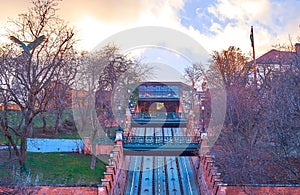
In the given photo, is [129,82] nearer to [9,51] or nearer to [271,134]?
[9,51]

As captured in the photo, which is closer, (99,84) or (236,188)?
(236,188)

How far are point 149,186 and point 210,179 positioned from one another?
4388 mm

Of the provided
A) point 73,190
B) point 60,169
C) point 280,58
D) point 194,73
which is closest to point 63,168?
point 60,169

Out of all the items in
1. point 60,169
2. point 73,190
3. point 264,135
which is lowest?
point 73,190

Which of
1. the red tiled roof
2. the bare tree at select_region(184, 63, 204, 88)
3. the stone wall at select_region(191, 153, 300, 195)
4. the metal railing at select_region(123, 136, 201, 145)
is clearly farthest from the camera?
the bare tree at select_region(184, 63, 204, 88)

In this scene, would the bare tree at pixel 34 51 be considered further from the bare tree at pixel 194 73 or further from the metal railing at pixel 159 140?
the bare tree at pixel 194 73

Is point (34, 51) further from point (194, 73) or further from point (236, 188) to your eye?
Answer: point (194, 73)

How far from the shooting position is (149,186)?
21156 mm

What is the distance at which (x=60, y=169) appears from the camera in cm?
2078

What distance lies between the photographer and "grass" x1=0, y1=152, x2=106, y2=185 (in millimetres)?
19250

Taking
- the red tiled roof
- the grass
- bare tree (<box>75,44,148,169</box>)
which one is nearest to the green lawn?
the grass

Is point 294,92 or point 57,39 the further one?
point 57,39

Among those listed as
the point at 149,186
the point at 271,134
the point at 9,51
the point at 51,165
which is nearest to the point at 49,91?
the point at 9,51

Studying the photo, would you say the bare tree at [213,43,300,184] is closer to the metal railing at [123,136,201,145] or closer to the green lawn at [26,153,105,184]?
the metal railing at [123,136,201,145]
